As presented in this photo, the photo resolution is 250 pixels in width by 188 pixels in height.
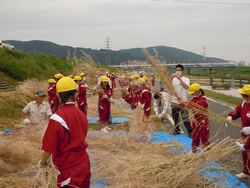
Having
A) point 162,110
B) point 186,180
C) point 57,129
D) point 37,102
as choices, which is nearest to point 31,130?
point 37,102

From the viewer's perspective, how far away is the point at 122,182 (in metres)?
3.20

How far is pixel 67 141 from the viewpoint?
7.47 feet

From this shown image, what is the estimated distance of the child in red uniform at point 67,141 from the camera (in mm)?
2182

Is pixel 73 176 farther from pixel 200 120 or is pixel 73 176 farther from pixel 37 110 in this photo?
pixel 37 110

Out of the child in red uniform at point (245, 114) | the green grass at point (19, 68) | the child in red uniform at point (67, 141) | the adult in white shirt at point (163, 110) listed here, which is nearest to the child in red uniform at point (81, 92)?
the adult in white shirt at point (163, 110)

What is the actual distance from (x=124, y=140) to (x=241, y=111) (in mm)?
2719

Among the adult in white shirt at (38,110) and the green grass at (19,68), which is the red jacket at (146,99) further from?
the green grass at (19,68)

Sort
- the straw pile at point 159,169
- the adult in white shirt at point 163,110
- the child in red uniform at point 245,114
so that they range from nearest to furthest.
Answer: the straw pile at point 159,169 → the child in red uniform at point 245,114 → the adult in white shirt at point 163,110

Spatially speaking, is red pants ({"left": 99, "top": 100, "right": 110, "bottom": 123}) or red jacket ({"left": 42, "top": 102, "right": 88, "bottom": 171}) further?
red pants ({"left": 99, "top": 100, "right": 110, "bottom": 123})

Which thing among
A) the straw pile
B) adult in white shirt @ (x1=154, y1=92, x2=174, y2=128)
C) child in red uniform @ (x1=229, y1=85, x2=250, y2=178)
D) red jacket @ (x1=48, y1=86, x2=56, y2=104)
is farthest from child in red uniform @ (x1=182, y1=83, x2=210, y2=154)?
red jacket @ (x1=48, y1=86, x2=56, y2=104)

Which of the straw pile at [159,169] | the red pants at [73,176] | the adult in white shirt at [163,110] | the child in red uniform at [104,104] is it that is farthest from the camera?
the adult in white shirt at [163,110]

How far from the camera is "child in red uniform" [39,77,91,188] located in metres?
2.18

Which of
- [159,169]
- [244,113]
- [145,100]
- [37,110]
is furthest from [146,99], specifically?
[159,169]

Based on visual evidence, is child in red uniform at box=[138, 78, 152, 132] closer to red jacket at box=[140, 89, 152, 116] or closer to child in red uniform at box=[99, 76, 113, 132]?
red jacket at box=[140, 89, 152, 116]
